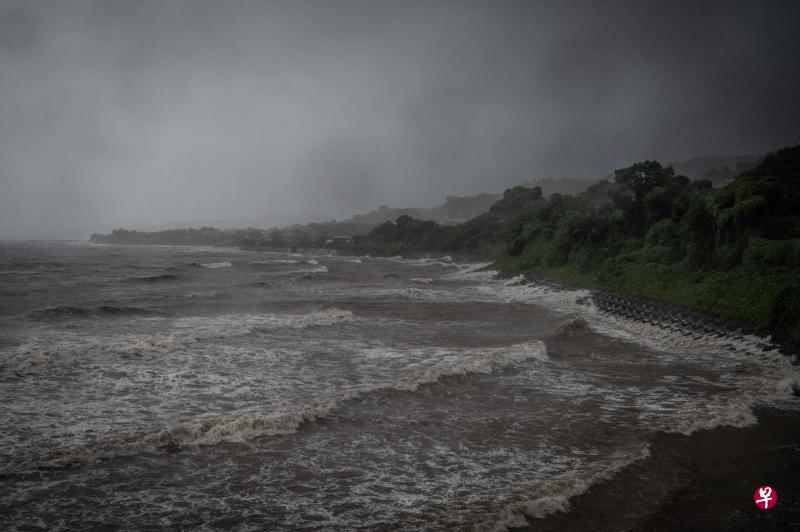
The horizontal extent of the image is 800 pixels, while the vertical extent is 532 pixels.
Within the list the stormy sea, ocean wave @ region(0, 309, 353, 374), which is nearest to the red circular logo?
the stormy sea

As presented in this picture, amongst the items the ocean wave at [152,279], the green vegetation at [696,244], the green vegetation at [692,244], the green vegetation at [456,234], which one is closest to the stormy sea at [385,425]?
the green vegetation at [696,244]

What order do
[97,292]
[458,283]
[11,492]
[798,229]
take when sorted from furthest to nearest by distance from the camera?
[458,283] → [97,292] → [798,229] → [11,492]

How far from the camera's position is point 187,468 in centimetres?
795

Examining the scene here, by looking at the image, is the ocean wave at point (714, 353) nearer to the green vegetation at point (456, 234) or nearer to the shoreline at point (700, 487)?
the shoreline at point (700, 487)

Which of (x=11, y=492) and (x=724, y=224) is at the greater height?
(x=724, y=224)

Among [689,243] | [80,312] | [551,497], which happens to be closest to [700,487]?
[551,497]

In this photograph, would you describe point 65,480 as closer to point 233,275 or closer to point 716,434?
Result: point 716,434

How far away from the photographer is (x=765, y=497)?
6898mm

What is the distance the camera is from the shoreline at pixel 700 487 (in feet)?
21.0

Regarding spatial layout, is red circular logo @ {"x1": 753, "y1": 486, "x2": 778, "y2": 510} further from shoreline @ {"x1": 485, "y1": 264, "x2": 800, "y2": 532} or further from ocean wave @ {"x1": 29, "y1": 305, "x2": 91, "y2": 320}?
ocean wave @ {"x1": 29, "y1": 305, "x2": 91, "y2": 320}

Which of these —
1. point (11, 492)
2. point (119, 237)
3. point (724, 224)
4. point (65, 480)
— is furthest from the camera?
point (119, 237)

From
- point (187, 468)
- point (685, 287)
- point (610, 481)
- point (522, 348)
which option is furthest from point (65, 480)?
point (685, 287)

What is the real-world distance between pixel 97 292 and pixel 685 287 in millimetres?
33477

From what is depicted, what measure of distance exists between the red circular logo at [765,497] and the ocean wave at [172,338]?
51.6ft
